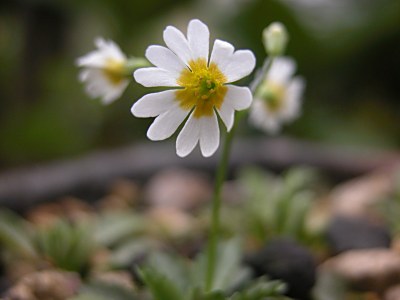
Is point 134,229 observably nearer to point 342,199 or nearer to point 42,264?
point 42,264

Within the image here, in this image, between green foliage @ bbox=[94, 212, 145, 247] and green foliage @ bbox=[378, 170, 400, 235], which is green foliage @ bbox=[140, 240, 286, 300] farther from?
green foliage @ bbox=[378, 170, 400, 235]

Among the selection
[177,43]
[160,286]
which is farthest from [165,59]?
[160,286]

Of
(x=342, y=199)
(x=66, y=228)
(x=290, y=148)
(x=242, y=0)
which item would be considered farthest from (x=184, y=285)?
(x=242, y=0)

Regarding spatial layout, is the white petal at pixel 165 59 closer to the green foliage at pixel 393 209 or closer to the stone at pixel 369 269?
the stone at pixel 369 269

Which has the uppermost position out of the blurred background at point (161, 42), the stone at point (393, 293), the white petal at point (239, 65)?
the blurred background at point (161, 42)

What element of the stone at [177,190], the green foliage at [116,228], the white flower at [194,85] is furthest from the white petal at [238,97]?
the stone at [177,190]

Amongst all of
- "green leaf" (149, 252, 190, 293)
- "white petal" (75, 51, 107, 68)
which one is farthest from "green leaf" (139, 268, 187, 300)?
"white petal" (75, 51, 107, 68)

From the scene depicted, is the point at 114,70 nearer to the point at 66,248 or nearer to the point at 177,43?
the point at 177,43
